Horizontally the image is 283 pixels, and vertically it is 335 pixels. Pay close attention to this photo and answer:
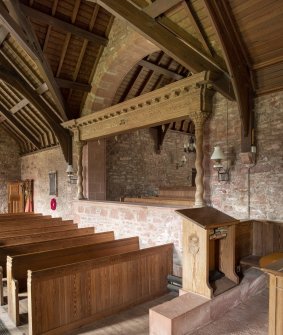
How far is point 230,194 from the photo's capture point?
4348 mm

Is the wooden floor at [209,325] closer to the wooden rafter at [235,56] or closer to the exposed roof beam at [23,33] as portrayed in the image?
the wooden rafter at [235,56]

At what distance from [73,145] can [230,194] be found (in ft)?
16.5

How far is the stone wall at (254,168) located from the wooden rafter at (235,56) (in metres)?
0.22

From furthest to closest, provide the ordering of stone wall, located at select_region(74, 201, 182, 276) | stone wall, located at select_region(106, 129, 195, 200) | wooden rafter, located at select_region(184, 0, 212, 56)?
stone wall, located at select_region(106, 129, 195, 200), stone wall, located at select_region(74, 201, 182, 276), wooden rafter, located at select_region(184, 0, 212, 56)

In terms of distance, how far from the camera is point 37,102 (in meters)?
7.48

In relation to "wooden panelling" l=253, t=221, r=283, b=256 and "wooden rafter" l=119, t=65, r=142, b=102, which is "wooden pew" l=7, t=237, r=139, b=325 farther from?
"wooden rafter" l=119, t=65, r=142, b=102

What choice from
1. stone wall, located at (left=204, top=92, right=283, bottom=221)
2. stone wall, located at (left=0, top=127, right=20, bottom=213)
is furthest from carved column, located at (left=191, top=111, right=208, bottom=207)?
stone wall, located at (left=0, top=127, right=20, bottom=213)

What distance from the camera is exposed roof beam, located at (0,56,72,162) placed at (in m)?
7.08

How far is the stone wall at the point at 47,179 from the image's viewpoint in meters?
8.26

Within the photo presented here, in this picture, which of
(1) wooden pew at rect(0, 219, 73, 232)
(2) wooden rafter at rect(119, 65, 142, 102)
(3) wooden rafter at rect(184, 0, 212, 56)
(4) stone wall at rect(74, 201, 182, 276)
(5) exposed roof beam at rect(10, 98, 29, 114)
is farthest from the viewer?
(5) exposed roof beam at rect(10, 98, 29, 114)

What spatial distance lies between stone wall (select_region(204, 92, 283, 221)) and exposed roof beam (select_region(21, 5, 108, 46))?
3.45 m

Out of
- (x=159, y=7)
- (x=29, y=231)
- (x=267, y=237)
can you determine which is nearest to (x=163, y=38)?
(x=159, y=7)

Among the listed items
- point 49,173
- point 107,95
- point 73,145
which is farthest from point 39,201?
point 107,95

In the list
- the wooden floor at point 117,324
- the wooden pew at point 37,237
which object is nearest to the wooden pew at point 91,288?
the wooden floor at point 117,324
